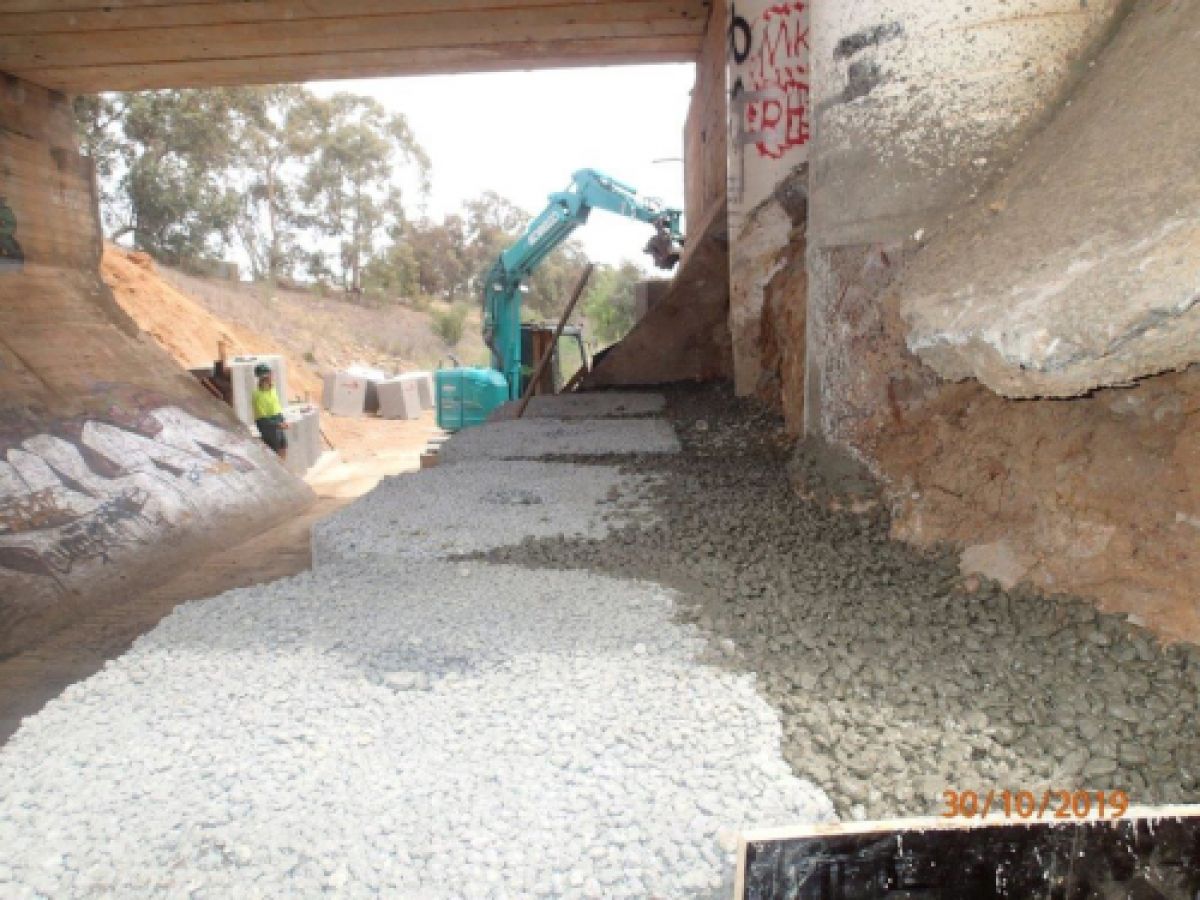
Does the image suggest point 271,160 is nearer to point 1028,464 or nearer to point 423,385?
point 423,385

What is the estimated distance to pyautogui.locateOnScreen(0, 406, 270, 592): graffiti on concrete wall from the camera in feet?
22.4

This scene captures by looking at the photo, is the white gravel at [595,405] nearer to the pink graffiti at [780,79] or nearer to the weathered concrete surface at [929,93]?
the pink graffiti at [780,79]

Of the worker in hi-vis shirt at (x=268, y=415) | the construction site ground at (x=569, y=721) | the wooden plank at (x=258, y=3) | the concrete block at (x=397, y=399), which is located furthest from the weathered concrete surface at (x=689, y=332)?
the concrete block at (x=397, y=399)

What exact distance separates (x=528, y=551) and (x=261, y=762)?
1.62 m

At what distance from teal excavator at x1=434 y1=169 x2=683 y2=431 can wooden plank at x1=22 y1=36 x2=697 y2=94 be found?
3170 millimetres

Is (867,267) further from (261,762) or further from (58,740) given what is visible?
(58,740)

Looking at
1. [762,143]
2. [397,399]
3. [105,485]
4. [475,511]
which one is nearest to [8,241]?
[105,485]

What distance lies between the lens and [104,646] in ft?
19.4

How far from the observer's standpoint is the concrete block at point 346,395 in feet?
63.3

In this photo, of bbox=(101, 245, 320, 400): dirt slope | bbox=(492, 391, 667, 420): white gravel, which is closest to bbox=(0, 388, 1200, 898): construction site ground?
bbox=(492, 391, 667, 420): white gravel

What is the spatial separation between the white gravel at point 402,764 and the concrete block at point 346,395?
17.2 meters

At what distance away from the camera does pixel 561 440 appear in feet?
19.6

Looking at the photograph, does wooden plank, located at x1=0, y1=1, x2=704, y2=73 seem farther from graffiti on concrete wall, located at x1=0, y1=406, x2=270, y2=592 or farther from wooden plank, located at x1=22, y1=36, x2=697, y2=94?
graffiti on concrete wall, located at x1=0, y1=406, x2=270, y2=592

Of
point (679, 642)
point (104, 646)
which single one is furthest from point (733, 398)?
point (104, 646)
